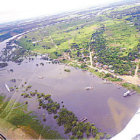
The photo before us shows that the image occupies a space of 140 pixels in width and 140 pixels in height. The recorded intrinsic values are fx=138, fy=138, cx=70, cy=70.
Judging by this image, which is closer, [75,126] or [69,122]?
[75,126]

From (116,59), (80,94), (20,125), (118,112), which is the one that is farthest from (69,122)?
(116,59)

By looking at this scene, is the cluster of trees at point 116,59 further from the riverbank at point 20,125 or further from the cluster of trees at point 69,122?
the riverbank at point 20,125

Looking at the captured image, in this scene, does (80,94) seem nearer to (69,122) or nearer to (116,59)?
(69,122)

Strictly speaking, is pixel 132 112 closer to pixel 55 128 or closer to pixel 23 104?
pixel 55 128

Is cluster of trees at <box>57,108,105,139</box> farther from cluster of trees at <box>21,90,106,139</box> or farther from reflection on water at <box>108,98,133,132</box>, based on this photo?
reflection on water at <box>108,98,133,132</box>

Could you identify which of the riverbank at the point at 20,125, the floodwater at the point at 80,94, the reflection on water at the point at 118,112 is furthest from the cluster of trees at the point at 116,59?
the riverbank at the point at 20,125

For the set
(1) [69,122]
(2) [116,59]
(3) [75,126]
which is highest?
(2) [116,59]

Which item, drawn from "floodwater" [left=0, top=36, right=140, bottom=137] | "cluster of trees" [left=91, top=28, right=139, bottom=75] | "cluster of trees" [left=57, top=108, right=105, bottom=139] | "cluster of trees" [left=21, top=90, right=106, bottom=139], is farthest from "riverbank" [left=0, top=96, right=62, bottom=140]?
"cluster of trees" [left=91, top=28, right=139, bottom=75]

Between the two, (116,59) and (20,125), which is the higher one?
(116,59)
